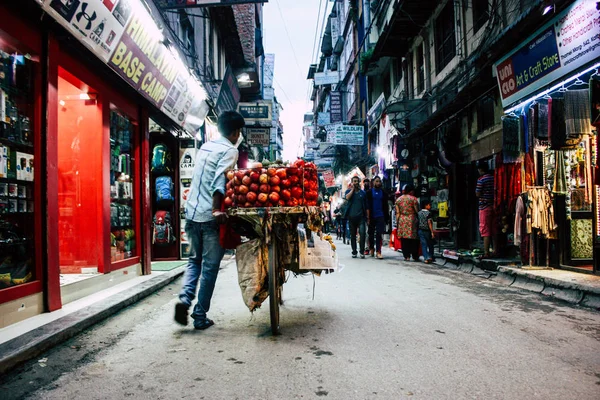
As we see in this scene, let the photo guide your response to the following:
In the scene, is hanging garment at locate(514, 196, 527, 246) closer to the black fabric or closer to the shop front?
the shop front

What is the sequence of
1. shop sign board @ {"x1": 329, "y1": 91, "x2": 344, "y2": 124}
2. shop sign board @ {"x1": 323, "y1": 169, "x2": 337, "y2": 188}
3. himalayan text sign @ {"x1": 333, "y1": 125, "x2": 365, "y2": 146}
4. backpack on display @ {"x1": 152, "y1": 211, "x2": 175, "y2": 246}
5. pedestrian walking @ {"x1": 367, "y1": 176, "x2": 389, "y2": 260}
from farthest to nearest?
shop sign board @ {"x1": 323, "y1": 169, "x2": 337, "y2": 188} → shop sign board @ {"x1": 329, "y1": 91, "x2": 344, "y2": 124} → himalayan text sign @ {"x1": 333, "y1": 125, "x2": 365, "y2": 146} → pedestrian walking @ {"x1": 367, "y1": 176, "x2": 389, "y2": 260} → backpack on display @ {"x1": 152, "y1": 211, "x2": 175, "y2": 246}

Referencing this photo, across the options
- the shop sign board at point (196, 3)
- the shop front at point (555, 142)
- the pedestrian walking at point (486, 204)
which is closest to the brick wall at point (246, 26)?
the shop sign board at point (196, 3)

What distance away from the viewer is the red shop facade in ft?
15.8

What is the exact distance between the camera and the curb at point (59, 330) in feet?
11.1

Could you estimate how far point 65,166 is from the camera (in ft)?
23.5

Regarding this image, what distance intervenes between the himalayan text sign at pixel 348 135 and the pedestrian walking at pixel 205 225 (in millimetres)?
19334

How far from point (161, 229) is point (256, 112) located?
448 inches

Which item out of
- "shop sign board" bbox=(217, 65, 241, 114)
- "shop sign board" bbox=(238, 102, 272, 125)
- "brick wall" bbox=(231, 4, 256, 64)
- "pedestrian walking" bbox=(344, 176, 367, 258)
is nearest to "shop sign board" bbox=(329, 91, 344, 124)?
"brick wall" bbox=(231, 4, 256, 64)

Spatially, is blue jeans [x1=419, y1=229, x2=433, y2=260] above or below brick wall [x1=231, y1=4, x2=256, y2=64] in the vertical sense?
below

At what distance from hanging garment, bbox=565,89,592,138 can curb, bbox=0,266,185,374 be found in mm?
6981

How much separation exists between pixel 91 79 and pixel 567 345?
22.4 ft

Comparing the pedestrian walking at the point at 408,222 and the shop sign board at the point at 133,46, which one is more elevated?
the shop sign board at the point at 133,46

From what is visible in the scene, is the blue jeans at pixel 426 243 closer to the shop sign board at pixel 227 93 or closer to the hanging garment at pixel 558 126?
the hanging garment at pixel 558 126

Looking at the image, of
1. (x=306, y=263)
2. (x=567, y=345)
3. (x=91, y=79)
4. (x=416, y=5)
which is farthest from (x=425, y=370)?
(x=416, y=5)
